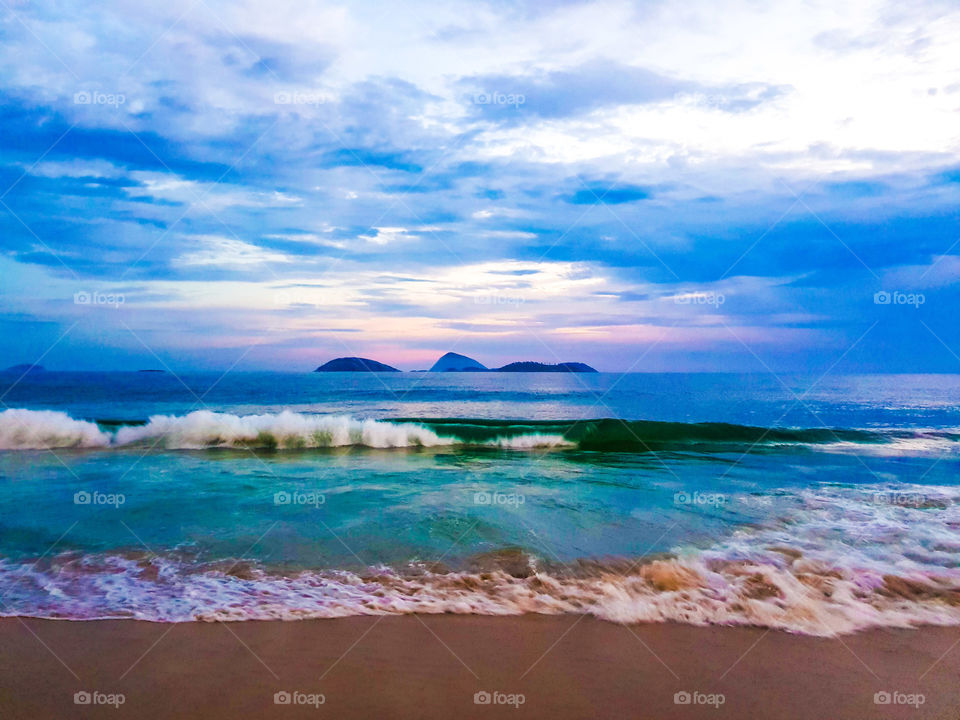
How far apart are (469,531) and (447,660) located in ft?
11.0

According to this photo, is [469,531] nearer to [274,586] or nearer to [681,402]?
[274,586]

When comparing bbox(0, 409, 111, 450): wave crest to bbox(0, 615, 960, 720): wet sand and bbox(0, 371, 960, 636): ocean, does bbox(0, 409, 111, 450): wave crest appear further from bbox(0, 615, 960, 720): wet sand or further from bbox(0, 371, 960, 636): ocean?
bbox(0, 615, 960, 720): wet sand

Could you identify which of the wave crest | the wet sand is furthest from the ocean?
the wet sand

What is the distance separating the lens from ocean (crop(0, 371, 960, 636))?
5438mm

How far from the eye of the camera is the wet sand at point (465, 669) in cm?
376

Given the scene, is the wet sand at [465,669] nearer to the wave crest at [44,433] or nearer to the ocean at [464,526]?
the ocean at [464,526]

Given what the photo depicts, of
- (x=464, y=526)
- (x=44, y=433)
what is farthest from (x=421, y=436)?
(x=44, y=433)

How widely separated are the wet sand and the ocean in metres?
0.30

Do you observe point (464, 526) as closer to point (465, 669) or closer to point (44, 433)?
point (465, 669)

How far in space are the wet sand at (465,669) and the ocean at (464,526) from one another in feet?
1.00

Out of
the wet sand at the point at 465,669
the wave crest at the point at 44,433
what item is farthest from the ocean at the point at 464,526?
the wet sand at the point at 465,669

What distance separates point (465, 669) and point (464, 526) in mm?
3682

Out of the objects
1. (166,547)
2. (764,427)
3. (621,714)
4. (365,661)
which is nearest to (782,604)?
(621,714)

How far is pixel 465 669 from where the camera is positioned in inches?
166
